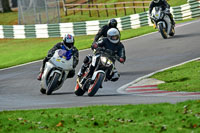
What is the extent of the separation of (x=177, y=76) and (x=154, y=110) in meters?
6.41

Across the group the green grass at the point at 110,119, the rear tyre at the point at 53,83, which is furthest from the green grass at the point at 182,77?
the green grass at the point at 110,119

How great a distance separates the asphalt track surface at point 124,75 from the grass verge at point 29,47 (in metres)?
1.99

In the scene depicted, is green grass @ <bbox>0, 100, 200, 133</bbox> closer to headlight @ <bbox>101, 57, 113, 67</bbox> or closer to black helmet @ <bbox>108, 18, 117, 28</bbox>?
headlight @ <bbox>101, 57, 113, 67</bbox>

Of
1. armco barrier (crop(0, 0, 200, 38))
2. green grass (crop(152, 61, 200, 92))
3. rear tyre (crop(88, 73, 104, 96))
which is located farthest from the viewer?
armco barrier (crop(0, 0, 200, 38))

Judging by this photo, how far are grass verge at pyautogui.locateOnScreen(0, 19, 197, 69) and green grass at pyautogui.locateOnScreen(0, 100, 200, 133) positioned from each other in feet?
47.1

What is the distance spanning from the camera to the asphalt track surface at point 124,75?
12.8 meters

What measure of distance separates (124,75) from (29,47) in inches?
614

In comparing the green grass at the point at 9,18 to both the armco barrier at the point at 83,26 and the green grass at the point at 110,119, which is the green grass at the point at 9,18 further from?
the green grass at the point at 110,119

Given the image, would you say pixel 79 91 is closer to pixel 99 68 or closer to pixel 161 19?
pixel 99 68

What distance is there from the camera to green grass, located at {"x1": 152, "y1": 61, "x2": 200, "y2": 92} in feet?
45.9

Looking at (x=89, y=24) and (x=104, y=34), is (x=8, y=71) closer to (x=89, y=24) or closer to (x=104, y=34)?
(x=104, y=34)

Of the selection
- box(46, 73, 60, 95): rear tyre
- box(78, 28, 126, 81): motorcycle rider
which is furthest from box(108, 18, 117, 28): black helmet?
box(46, 73, 60, 95): rear tyre

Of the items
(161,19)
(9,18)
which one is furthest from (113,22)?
(9,18)

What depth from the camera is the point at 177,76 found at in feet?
53.4
